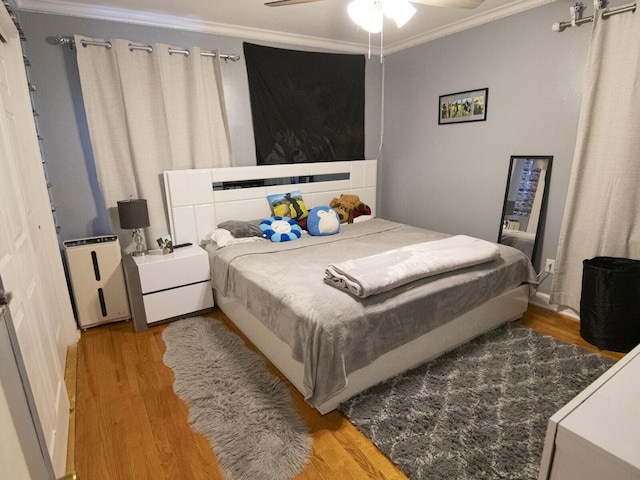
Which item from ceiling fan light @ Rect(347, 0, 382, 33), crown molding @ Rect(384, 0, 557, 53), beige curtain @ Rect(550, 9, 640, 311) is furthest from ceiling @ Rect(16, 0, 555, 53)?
ceiling fan light @ Rect(347, 0, 382, 33)

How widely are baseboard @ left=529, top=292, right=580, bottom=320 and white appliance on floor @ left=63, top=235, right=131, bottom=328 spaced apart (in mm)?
3461

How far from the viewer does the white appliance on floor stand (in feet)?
8.95

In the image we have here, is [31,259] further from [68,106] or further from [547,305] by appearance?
[547,305]

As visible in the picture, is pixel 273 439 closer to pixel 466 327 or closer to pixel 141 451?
pixel 141 451

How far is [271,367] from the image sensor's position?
2.31 meters

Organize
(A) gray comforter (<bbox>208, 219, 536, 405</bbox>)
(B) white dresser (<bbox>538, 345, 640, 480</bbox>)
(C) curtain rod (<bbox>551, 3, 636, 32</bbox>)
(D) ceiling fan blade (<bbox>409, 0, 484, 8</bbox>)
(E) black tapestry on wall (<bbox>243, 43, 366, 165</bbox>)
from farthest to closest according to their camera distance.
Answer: (E) black tapestry on wall (<bbox>243, 43, 366, 165</bbox>), (C) curtain rod (<bbox>551, 3, 636, 32</bbox>), (D) ceiling fan blade (<bbox>409, 0, 484, 8</bbox>), (A) gray comforter (<bbox>208, 219, 536, 405</bbox>), (B) white dresser (<bbox>538, 345, 640, 480</bbox>)

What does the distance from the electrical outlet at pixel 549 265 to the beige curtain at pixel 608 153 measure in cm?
22

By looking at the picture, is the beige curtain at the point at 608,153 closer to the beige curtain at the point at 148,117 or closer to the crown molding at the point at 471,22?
the crown molding at the point at 471,22

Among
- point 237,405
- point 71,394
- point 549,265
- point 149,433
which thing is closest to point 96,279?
point 71,394

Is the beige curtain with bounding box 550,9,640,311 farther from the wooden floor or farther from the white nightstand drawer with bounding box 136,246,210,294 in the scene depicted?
the white nightstand drawer with bounding box 136,246,210,294

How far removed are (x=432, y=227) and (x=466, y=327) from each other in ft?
5.88

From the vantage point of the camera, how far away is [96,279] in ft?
9.20

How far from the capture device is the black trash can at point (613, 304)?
2307 mm

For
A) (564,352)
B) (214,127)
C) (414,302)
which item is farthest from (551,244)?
(214,127)
